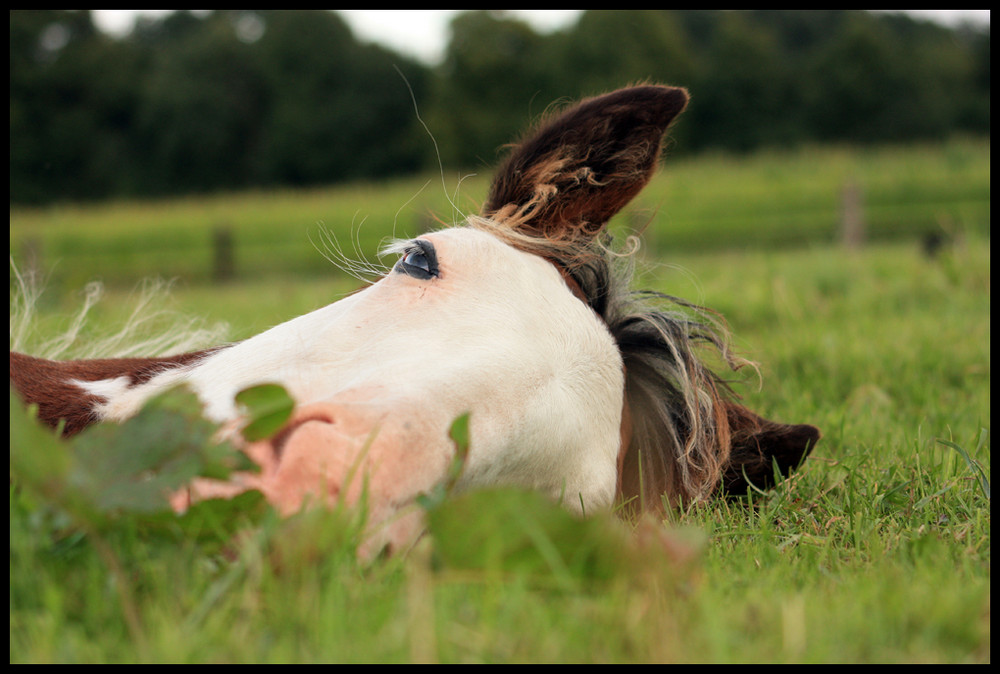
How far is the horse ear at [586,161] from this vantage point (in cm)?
199

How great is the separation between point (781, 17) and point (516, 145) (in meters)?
81.2

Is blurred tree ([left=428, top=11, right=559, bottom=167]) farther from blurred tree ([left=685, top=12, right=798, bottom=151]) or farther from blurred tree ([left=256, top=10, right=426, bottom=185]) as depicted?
blurred tree ([left=685, top=12, right=798, bottom=151])

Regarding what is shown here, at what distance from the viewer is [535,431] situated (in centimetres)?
150

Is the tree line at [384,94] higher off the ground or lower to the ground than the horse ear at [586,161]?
lower

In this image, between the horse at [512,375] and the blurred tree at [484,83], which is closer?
the horse at [512,375]

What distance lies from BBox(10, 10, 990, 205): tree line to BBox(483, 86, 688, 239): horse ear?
158 feet

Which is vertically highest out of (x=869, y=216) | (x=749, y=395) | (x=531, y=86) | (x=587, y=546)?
(x=587, y=546)

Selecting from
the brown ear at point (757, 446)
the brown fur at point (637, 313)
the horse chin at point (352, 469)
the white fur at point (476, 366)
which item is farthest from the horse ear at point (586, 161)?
the horse chin at point (352, 469)

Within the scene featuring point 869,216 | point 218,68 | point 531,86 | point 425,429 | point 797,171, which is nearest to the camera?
point 425,429

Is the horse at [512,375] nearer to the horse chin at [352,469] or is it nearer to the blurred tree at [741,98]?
the horse chin at [352,469]

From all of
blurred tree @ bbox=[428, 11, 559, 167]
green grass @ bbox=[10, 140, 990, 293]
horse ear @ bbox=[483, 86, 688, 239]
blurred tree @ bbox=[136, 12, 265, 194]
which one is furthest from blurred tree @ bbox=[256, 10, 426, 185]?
horse ear @ bbox=[483, 86, 688, 239]

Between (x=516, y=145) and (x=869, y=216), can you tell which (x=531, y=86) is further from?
(x=516, y=145)

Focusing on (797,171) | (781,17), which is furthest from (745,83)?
(797,171)

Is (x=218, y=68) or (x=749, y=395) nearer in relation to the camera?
(x=749, y=395)
